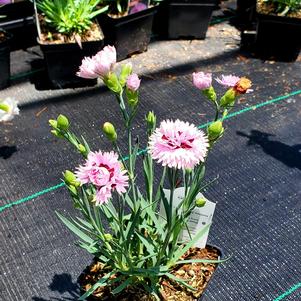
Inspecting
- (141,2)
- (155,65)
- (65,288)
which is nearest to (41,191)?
(65,288)

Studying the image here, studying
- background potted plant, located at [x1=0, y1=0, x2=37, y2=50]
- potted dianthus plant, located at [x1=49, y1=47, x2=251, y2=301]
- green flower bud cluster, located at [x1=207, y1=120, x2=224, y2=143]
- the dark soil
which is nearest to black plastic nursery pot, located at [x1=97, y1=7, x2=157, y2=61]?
the dark soil

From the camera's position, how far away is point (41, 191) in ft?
5.17

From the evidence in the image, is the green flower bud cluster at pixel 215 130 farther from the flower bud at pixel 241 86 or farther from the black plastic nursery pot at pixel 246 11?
the black plastic nursery pot at pixel 246 11

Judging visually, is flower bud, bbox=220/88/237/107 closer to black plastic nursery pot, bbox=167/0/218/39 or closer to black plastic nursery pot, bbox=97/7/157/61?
black plastic nursery pot, bbox=97/7/157/61

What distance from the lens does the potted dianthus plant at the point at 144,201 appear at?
2.49 ft

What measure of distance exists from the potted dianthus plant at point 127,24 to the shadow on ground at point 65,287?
1320 mm

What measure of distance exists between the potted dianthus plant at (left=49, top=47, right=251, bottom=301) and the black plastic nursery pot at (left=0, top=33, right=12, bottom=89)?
1161 millimetres

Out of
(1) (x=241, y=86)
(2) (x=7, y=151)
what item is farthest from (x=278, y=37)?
(1) (x=241, y=86)

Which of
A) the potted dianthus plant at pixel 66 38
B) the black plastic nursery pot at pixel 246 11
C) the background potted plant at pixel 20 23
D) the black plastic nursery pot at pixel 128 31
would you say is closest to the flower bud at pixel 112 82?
the potted dianthus plant at pixel 66 38

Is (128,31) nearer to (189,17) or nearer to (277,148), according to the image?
(189,17)

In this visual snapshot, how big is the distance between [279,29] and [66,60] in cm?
112

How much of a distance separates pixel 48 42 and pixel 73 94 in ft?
0.86

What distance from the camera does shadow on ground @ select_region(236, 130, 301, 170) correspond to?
1.74 m

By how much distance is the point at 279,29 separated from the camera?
2295mm
